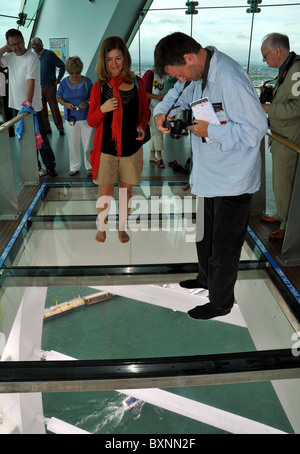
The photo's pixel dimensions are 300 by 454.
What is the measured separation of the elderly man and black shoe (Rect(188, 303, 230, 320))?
4.39 feet

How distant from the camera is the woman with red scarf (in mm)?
2732

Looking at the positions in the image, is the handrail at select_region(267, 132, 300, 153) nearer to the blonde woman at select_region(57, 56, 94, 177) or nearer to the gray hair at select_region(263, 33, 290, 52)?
the gray hair at select_region(263, 33, 290, 52)

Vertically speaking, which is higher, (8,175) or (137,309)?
(8,175)

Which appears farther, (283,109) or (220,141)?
(283,109)

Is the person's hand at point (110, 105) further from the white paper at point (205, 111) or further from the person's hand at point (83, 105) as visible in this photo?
the person's hand at point (83, 105)

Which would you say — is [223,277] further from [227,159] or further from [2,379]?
[2,379]

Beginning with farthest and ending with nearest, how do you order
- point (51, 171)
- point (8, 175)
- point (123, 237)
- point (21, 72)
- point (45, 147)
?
point (51, 171)
point (45, 147)
point (21, 72)
point (123, 237)
point (8, 175)

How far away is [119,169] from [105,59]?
2.87 ft

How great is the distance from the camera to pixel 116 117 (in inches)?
113

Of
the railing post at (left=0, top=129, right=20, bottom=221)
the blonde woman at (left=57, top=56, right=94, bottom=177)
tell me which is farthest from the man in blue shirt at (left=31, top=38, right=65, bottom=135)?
the railing post at (left=0, top=129, right=20, bottom=221)

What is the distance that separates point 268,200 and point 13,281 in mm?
2822

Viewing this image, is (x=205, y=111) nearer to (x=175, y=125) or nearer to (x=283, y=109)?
(x=175, y=125)

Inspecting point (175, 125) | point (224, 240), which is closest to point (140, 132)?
point (175, 125)

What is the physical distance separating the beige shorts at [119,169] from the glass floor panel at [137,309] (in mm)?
728
